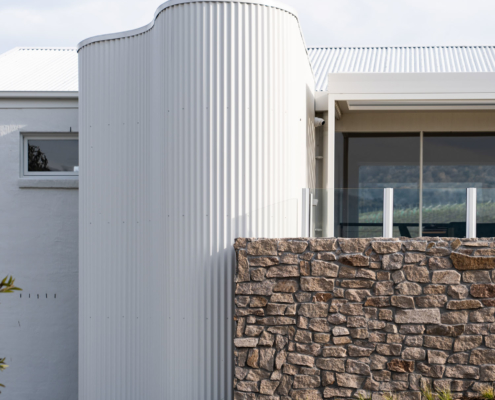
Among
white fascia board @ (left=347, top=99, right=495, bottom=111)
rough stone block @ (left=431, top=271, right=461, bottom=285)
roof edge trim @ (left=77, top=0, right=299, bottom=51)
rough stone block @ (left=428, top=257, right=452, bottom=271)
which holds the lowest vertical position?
rough stone block @ (left=431, top=271, right=461, bottom=285)

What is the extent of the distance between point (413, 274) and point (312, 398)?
71.4 inches

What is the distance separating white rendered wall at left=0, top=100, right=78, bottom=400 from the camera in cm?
918

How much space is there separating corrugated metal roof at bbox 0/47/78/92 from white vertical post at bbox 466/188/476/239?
6.73 meters

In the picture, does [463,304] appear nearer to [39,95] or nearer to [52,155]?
[52,155]

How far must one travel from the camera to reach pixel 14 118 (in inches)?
371

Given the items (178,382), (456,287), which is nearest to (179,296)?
(178,382)

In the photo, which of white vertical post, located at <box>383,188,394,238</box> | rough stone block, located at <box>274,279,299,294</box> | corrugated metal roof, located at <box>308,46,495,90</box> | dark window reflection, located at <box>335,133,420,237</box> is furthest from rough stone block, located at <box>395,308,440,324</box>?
corrugated metal roof, located at <box>308,46,495,90</box>

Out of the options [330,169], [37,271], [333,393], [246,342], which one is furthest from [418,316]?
[37,271]

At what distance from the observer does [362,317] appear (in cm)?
611

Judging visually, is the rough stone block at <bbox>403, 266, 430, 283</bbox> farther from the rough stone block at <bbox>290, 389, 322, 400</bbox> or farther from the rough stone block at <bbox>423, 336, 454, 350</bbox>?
the rough stone block at <bbox>290, 389, 322, 400</bbox>

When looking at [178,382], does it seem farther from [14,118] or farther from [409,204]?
[14,118]

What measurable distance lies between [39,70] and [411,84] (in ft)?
23.9

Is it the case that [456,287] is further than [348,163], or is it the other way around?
[348,163]

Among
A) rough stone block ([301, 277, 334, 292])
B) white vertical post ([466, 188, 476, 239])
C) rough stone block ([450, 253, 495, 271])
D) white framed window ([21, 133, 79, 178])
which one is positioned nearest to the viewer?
rough stone block ([450, 253, 495, 271])
